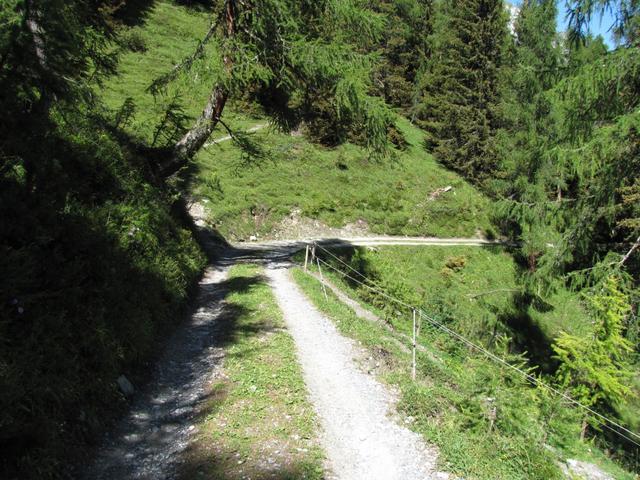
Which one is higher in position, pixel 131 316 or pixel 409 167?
pixel 409 167

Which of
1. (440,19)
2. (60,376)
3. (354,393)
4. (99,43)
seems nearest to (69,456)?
(60,376)

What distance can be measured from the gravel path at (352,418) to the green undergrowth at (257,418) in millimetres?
253

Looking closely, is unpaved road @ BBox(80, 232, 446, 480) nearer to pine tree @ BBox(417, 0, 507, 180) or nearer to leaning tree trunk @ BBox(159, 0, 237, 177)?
leaning tree trunk @ BBox(159, 0, 237, 177)

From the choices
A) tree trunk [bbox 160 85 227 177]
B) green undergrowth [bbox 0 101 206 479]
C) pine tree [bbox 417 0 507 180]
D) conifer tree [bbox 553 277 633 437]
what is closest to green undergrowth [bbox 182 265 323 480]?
green undergrowth [bbox 0 101 206 479]

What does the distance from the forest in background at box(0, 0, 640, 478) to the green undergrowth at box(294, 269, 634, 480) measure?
A: 387 cm

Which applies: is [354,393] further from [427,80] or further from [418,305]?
[427,80]

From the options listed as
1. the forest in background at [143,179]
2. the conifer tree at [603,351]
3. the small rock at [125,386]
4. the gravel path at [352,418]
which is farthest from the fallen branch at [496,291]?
the small rock at [125,386]

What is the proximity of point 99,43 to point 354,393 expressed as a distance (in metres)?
8.28

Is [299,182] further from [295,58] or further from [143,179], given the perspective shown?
[143,179]

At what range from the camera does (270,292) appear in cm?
1220

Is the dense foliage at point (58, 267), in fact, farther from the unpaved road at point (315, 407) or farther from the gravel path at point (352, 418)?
the gravel path at point (352, 418)

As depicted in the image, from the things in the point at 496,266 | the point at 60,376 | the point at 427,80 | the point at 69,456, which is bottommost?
the point at 496,266

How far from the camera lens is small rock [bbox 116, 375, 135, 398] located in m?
6.22

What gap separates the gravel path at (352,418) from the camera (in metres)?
5.12
